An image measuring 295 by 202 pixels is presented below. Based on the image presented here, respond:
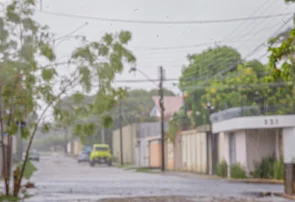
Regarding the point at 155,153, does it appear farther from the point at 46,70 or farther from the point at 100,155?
the point at 46,70

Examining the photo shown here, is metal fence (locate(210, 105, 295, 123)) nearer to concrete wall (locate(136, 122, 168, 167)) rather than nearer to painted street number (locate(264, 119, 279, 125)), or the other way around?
painted street number (locate(264, 119, 279, 125))

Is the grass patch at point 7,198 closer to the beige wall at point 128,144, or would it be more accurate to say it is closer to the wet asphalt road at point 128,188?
the wet asphalt road at point 128,188

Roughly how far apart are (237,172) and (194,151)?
12.4m

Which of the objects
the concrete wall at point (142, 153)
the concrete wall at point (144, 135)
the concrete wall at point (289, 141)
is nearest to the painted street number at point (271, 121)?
the concrete wall at point (289, 141)

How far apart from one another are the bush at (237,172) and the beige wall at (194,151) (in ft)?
26.6

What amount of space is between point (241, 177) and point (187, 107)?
2126cm

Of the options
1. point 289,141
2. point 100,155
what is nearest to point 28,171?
point 289,141

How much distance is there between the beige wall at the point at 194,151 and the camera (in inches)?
1848

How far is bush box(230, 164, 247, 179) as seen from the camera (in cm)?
3725

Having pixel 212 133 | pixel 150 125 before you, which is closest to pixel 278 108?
pixel 212 133

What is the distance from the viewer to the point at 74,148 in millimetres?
128500

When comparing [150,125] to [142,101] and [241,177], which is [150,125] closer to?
[142,101]

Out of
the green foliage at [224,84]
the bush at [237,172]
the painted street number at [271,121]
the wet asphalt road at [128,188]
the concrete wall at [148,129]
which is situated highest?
the green foliage at [224,84]

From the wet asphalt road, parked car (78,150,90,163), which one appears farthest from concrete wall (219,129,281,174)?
parked car (78,150,90,163)
